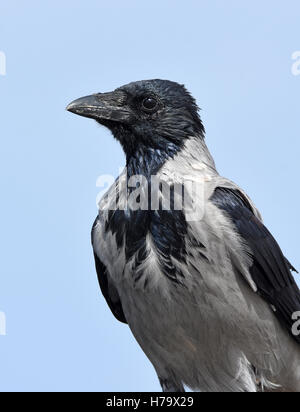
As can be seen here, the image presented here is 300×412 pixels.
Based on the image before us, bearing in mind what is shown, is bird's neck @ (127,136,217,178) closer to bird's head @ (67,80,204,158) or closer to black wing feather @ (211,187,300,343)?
bird's head @ (67,80,204,158)

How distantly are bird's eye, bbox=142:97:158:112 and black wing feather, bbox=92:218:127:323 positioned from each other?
1259 mm

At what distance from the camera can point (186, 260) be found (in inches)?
310

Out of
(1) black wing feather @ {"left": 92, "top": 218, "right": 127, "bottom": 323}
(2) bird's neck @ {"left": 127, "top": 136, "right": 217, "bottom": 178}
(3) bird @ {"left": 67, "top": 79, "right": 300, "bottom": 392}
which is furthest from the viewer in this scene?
(1) black wing feather @ {"left": 92, "top": 218, "right": 127, "bottom": 323}

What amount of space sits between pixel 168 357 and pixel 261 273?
1224mm

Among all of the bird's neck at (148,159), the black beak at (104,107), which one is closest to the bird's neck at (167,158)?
the bird's neck at (148,159)

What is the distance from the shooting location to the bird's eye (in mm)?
8570

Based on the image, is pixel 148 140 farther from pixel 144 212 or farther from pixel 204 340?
pixel 204 340

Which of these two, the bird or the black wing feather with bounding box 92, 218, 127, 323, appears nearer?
the bird

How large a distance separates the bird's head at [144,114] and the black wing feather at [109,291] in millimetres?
989

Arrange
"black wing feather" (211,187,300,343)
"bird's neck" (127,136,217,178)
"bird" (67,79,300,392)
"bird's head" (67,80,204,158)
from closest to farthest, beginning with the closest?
"bird" (67,79,300,392) < "black wing feather" (211,187,300,343) < "bird's neck" (127,136,217,178) < "bird's head" (67,80,204,158)

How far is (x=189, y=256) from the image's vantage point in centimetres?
789

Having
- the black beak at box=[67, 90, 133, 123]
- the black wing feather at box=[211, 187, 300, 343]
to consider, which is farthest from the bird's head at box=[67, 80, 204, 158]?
the black wing feather at box=[211, 187, 300, 343]

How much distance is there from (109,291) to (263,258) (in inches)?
64.3
